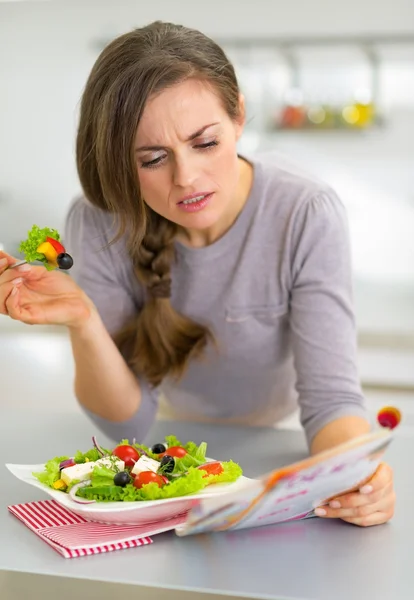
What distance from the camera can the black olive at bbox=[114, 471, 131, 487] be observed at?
1067 mm

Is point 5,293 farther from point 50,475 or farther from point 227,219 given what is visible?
point 227,219

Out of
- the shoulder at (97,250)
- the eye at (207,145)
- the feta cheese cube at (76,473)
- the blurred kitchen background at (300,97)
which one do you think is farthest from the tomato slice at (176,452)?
the blurred kitchen background at (300,97)

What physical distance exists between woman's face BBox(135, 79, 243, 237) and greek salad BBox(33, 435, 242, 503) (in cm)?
38

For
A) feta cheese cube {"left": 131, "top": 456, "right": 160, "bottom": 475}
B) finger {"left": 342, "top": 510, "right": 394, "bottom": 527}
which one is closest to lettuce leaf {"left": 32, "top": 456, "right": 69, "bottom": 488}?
feta cheese cube {"left": 131, "top": 456, "right": 160, "bottom": 475}

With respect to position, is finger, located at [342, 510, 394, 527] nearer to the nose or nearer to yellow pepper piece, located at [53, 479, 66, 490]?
yellow pepper piece, located at [53, 479, 66, 490]

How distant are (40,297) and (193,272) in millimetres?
344

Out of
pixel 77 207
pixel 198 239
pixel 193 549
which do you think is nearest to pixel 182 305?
pixel 198 239

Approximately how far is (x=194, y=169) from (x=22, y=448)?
564 mm

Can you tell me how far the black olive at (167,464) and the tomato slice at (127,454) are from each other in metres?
0.04

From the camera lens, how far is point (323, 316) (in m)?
1.49

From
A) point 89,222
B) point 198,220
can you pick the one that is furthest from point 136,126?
point 89,222

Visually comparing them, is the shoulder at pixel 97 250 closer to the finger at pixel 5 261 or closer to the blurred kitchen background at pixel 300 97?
the finger at pixel 5 261

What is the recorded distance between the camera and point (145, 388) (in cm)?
170

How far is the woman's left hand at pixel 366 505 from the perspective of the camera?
112 centimetres
